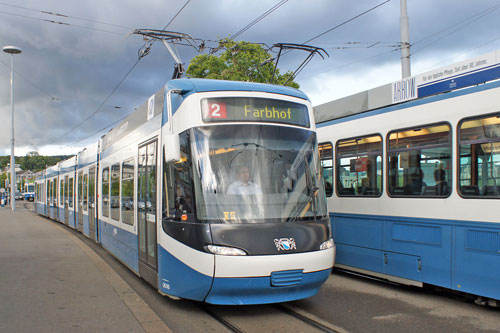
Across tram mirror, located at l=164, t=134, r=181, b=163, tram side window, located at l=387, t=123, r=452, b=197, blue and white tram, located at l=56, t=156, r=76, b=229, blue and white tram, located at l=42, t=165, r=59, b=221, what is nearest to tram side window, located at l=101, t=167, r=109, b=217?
tram mirror, located at l=164, t=134, r=181, b=163

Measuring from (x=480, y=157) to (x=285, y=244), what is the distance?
3024 mm

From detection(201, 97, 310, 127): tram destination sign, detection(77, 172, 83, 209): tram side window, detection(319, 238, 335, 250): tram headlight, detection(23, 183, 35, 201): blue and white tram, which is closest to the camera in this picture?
detection(319, 238, 335, 250): tram headlight

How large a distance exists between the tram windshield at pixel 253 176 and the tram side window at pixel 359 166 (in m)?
2.14

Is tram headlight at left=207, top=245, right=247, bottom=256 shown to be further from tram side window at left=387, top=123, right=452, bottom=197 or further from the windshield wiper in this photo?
tram side window at left=387, top=123, right=452, bottom=197

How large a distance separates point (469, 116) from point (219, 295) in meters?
4.26

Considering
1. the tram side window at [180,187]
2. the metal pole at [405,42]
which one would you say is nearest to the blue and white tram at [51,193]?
the metal pole at [405,42]

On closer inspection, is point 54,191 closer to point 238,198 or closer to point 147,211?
point 147,211

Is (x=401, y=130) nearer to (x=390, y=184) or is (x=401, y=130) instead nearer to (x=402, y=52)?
(x=390, y=184)

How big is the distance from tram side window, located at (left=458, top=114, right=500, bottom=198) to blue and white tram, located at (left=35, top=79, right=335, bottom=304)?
6.81ft

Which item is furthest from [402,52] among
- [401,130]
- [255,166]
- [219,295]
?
[219,295]

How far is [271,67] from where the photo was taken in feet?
74.1

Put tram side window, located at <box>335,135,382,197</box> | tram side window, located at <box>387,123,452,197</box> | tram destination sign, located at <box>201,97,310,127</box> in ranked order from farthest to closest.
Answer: tram side window, located at <box>335,135,382,197</box>
tram side window, located at <box>387,123,452,197</box>
tram destination sign, located at <box>201,97,310,127</box>

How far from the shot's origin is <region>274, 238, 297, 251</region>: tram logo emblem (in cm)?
555

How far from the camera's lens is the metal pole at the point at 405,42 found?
494 inches
